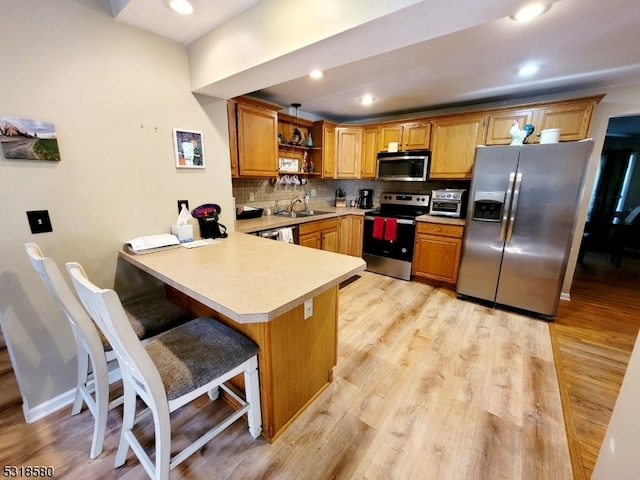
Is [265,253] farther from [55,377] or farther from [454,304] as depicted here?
[454,304]

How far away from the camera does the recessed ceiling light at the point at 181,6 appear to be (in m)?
1.33

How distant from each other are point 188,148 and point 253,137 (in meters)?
0.95

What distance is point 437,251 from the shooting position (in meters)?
3.31

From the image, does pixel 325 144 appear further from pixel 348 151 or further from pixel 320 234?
pixel 320 234

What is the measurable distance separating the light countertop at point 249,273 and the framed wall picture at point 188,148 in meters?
0.66

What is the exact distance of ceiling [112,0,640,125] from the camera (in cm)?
133

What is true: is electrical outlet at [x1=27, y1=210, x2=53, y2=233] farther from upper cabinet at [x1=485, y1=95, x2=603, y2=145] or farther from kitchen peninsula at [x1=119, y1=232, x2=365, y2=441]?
upper cabinet at [x1=485, y1=95, x2=603, y2=145]

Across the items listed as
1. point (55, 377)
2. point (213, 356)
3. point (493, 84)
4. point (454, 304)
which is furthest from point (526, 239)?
point (55, 377)

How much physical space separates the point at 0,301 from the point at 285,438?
5.50ft

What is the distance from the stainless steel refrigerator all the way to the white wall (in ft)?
9.45

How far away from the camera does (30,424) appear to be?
1.49 meters

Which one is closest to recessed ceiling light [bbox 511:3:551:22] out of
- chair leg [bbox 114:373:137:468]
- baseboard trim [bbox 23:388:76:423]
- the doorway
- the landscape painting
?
the landscape painting

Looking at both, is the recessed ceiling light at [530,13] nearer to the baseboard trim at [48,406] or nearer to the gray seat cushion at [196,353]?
the gray seat cushion at [196,353]

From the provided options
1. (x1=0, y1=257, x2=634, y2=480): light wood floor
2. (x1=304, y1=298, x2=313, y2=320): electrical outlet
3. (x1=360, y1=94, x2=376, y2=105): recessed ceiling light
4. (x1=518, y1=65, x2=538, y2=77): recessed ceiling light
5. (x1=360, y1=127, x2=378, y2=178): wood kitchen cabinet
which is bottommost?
(x1=0, y1=257, x2=634, y2=480): light wood floor
